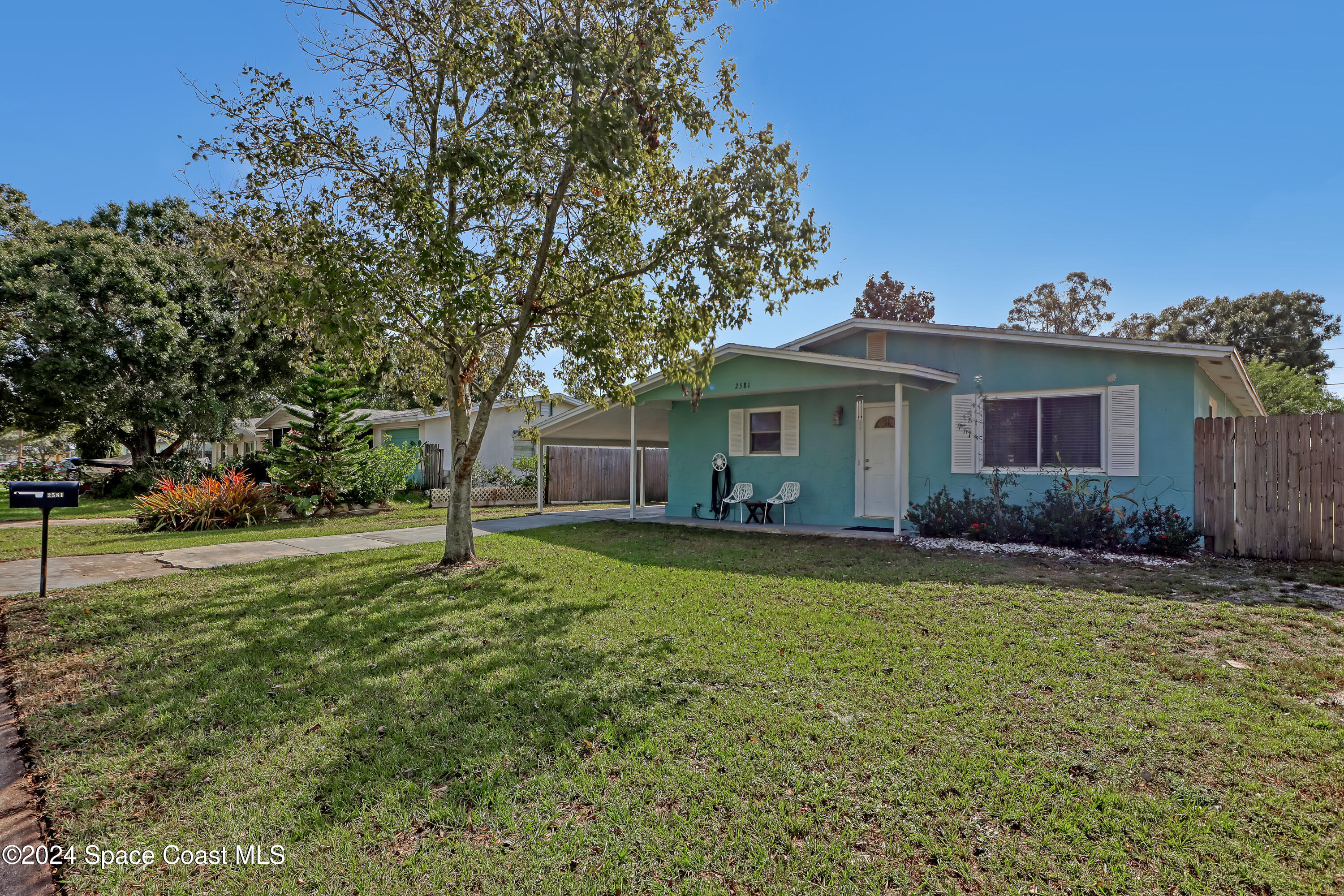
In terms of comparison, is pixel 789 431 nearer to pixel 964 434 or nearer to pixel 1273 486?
pixel 964 434

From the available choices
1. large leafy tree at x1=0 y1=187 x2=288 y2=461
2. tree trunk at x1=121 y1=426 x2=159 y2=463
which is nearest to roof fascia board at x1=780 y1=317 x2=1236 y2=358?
large leafy tree at x1=0 y1=187 x2=288 y2=461

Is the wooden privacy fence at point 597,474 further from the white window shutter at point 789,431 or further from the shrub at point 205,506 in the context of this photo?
the shrub at point 205,506

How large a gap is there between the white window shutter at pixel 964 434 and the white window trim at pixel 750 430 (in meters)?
3.17

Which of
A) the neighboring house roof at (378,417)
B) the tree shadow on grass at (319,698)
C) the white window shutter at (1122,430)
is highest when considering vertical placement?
the neighboring house roof at (378,417)

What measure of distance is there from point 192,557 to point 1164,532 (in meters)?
13.8

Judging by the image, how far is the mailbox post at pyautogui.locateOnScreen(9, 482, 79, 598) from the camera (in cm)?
580

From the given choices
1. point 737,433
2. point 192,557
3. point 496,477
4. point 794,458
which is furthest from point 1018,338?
point 496,477

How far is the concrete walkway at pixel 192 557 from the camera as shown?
732 centimetres

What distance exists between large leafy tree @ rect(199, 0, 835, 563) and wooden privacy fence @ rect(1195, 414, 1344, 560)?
6.38m

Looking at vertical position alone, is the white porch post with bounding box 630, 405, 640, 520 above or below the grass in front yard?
above

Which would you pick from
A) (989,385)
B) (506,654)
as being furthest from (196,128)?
(989,385)

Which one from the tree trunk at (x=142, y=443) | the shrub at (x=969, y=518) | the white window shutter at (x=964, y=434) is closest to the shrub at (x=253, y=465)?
the tree trunk at (x=142, y=443)

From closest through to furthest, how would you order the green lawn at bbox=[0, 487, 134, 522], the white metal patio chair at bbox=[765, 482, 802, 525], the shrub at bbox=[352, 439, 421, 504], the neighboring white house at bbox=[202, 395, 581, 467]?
the white metal patio chair at bbox=[765, 482, 802, 525] → the green lawn at bbox=[0, 487, 134, 522] → the shrub at bbox=[352, 439, 421, 504] → the neighboring white house at bbox=[202, 395, 581, 467]

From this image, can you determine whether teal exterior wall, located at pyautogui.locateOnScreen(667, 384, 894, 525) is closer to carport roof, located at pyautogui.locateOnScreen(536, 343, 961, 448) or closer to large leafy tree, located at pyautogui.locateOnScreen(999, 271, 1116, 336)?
carport roof, located at pyautogui.locateOnScreen(536, 343, 961, 448)
